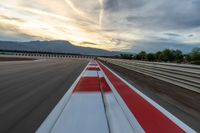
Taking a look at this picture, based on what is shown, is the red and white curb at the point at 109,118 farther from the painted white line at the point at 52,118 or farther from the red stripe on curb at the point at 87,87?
the red stripe on curb at the point at 87,87

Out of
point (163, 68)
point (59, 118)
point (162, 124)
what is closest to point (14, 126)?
point (59, 118)

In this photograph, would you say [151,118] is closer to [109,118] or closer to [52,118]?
[109,118]

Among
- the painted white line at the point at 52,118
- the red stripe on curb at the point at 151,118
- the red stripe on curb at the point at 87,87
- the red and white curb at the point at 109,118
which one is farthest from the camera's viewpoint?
the red stripe on curb at the point at 87,87

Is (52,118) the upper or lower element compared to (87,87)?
upper

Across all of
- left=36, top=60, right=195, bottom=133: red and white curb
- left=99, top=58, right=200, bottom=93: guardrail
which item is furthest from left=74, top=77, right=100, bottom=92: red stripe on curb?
left=99, top=58, right=200, bottom=93: guardrail

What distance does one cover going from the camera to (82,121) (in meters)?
6.08

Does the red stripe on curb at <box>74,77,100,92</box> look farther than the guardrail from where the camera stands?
Yes

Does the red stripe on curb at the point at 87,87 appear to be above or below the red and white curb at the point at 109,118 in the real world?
below

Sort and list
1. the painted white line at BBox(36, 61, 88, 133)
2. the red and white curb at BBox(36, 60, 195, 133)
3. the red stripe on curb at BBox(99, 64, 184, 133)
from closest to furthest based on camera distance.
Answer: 1. the painted white line at BBox(36, 61, 88, 133)
2. the red and white curb at BBox(36, 60, 195, 133)
3. the red stripe on curb at BBox(99, 64, 184, 133)

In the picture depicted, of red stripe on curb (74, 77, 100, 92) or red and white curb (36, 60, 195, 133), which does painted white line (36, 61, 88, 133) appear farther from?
red stripe on curb (74, 77, 100, 92)

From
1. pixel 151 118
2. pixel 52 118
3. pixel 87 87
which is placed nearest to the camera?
pixel 52 118

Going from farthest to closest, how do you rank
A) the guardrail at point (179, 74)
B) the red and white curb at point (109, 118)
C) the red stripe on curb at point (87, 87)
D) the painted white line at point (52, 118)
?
the red stripe on curb at point (87, 87) → the guardrail at point (179, 74) → the red and white curb at point (109, 118) → the painted white line at point (52, 118)

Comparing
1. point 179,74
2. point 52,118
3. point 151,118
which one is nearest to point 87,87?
point 179,74

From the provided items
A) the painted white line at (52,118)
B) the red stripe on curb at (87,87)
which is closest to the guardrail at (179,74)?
the red stripe on curb at (87,87)
